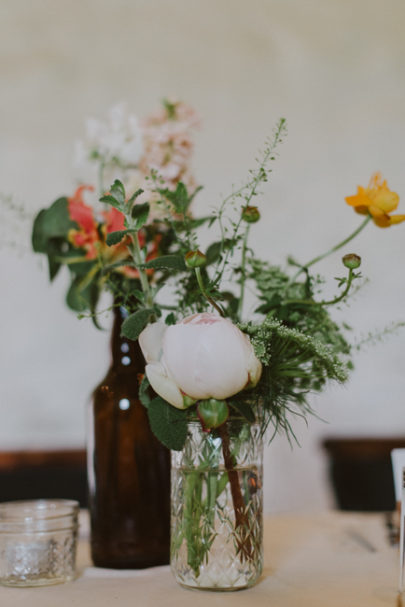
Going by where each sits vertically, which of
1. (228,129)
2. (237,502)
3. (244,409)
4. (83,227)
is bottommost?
(237,502)

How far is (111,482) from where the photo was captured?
0.79m

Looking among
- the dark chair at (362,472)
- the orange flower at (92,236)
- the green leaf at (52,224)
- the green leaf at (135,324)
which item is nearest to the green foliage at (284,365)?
the green leaf at (135,324)

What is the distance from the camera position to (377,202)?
698mm

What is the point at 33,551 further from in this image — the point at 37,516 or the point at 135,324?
the point at 135,324

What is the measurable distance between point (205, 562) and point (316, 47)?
1815 millimetres

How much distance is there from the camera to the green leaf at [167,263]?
64 centimetres

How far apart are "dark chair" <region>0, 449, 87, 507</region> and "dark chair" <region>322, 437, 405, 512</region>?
0.75 metres

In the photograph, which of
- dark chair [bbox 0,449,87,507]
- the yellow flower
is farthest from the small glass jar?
dark chair [bbox 0,449,87,507]

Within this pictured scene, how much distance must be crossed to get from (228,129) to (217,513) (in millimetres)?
1606

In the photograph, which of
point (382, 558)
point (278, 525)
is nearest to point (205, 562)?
point (382, 558)

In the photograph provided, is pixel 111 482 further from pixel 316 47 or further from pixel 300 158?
pixel 316 47

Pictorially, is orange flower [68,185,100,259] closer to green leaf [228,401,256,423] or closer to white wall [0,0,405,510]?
green leaf [228,401,256,423]

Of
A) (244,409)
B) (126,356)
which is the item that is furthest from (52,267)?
(244,409)

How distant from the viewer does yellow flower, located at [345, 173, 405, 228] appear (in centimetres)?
69
